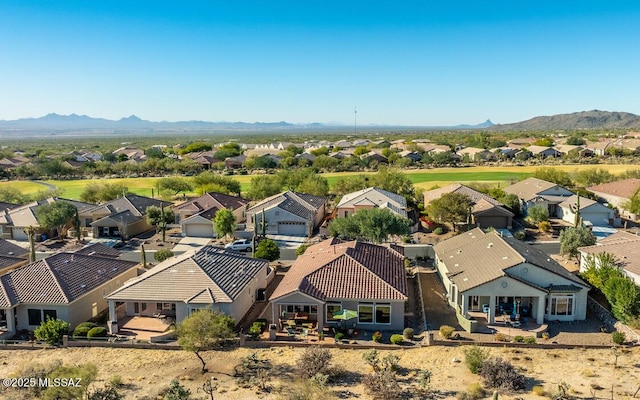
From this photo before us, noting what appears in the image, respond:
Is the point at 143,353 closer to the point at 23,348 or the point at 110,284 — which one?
the point at 23,348

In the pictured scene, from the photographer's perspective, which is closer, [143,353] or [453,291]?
[143,353]

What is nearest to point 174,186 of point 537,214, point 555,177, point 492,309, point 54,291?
point 54,291

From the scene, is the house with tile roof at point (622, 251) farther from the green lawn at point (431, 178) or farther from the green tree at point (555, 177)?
the green lawn at point (431, 178)

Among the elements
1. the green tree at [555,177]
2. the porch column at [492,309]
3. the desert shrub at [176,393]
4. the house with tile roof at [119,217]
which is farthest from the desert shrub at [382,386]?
the green tree at [555,177]

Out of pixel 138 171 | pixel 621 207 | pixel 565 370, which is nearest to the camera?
pixel 565 370

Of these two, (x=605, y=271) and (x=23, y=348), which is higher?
(x=605, y=271)

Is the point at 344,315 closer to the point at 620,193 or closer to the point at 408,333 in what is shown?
the point at 408,333

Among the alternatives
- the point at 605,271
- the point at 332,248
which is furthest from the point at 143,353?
the point at 605,271
